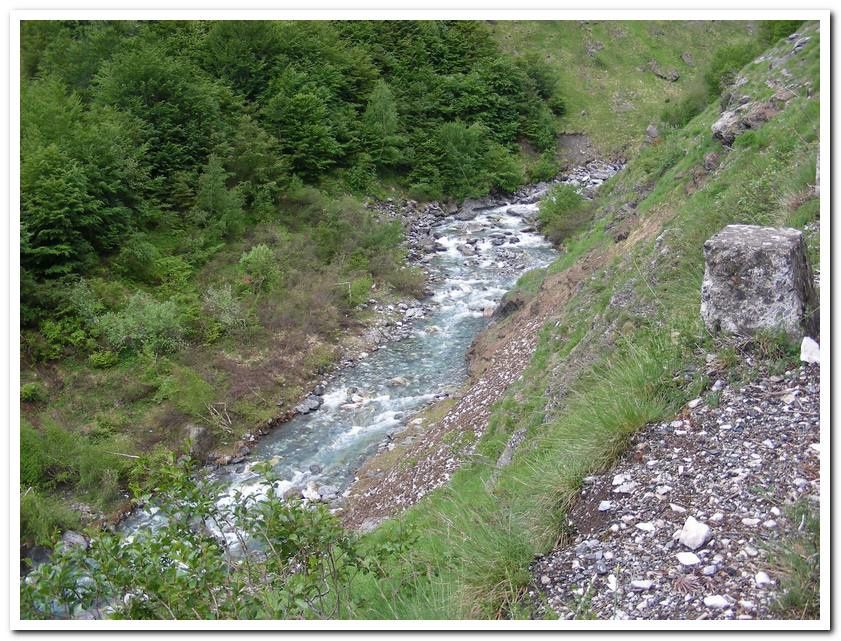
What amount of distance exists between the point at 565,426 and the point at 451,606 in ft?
10.7

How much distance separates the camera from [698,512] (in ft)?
17.2

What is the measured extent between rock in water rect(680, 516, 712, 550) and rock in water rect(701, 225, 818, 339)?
260 cm

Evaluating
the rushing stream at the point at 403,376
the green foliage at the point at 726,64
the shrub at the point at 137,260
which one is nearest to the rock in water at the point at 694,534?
the rushing stream at the point at 403,376

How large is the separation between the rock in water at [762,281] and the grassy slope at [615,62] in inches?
1865

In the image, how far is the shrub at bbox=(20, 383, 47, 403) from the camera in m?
19.5

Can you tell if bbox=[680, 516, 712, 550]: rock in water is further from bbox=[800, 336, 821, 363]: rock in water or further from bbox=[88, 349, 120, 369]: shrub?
bbox=[88, 349, 120, 369]: shrub

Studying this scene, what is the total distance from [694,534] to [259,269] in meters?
24.0

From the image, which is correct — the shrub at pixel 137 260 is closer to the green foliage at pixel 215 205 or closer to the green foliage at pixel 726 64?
the green foliage at pixel 215 205

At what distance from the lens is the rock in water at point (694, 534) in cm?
495

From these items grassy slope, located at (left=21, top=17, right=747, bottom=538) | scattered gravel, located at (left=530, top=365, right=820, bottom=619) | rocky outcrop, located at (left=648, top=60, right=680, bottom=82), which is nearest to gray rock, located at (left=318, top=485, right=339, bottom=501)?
grassy slope, located at (left=21, top=17, right=747, bottom=538)

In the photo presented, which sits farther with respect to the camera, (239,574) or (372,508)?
(372,508)

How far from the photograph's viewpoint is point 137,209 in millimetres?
27031

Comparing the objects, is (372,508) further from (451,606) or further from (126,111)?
(126,111)
